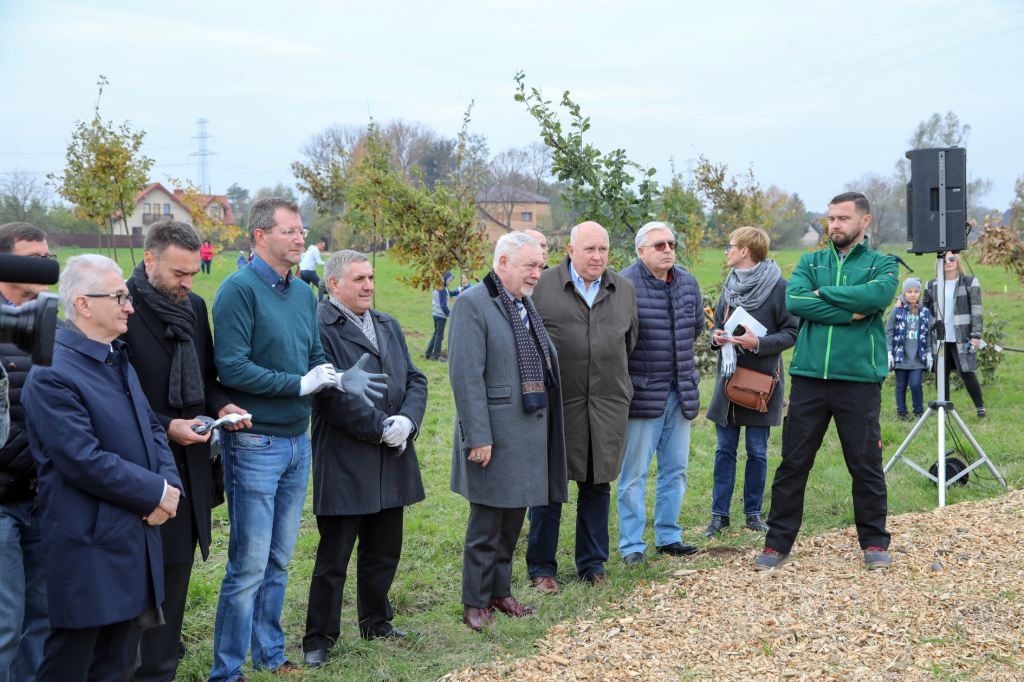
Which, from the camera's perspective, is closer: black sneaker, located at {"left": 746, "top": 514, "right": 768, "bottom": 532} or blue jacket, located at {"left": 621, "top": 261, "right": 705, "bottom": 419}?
blue jacket, located at {"left": 621, "top": 261, "right": 705, "bottom": 419}

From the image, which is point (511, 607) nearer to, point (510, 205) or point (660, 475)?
point (660, 475)

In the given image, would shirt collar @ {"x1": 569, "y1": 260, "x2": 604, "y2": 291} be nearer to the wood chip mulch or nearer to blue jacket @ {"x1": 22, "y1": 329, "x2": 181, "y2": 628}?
the wood chip mulch

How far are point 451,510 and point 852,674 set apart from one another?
3370 millimetres

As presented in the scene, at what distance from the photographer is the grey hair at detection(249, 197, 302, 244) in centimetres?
352

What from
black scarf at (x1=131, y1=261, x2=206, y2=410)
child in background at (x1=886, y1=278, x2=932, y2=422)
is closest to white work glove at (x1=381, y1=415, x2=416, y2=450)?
black scarf at (x1=131, y1=261, x2=206, y2=410)

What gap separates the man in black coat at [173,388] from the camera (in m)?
3.13

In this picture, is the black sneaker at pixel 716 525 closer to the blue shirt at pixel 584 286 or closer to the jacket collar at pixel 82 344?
the blue shirt at pixel 584 286

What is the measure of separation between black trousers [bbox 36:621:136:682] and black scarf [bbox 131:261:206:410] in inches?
35.9

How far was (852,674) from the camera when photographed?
3.45 m

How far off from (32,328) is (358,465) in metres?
1.97

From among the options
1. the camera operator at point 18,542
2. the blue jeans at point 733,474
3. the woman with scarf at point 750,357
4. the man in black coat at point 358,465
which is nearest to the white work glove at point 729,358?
the woman with scarf at point 750,357

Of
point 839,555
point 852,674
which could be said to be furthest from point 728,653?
point 839,555

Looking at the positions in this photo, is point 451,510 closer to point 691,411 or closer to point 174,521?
point 691,411

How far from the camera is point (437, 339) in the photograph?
13727 millimetres
